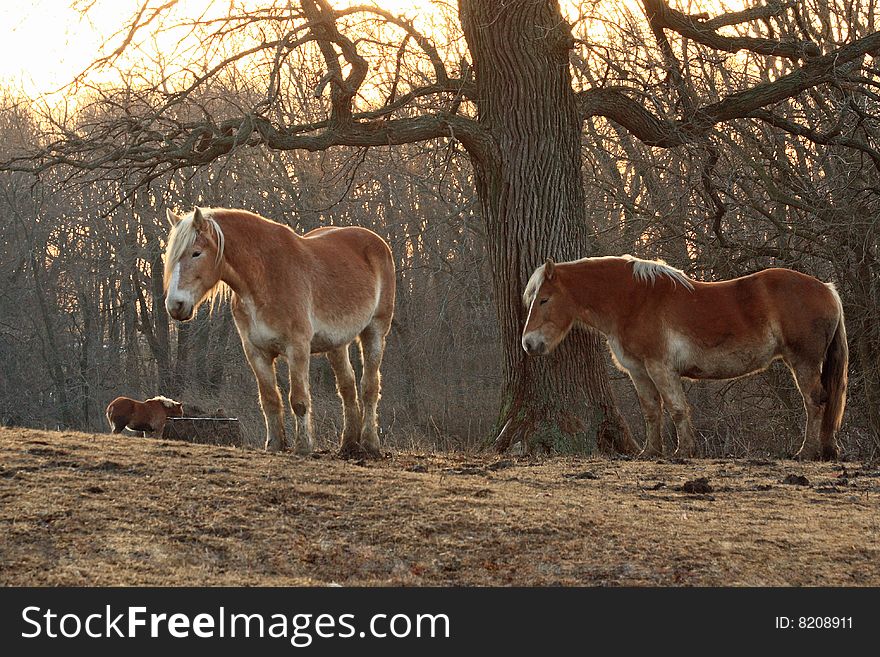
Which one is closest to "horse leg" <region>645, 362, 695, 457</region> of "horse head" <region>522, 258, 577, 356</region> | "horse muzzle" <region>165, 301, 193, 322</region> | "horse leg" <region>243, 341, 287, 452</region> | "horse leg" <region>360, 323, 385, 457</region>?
"horse head" <region>522, 258, 577, 356</region>

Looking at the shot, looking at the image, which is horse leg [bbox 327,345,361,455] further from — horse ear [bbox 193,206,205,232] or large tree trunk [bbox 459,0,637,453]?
horse ear [bbox 193,206,205,232]

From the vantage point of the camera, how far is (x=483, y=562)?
5.57m

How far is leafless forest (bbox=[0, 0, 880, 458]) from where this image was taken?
11305mm

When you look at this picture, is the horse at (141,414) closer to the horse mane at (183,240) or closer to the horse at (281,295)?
the horse at (281,295)

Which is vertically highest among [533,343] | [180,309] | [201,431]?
[180,309]

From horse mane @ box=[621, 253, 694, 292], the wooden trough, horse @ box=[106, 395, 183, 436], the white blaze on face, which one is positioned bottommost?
the wooden trough

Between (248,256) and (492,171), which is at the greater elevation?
(492,171)

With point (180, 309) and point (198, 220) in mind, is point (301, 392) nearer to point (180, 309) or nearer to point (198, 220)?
point (180, 309)

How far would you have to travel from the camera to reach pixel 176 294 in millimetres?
8359

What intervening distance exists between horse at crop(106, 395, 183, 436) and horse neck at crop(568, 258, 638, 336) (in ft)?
18.4

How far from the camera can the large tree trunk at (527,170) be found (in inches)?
438

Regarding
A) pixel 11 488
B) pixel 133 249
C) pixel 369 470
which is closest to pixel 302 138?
pixel 369 470

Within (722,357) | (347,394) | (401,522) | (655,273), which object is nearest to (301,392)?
(347,394)

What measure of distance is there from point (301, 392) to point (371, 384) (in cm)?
117
